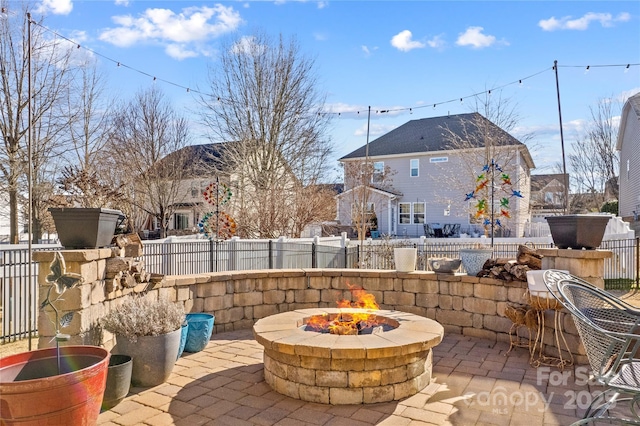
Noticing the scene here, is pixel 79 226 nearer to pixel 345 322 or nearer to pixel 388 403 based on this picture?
pixel 345 322

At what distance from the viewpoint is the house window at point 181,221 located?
26.0 metres

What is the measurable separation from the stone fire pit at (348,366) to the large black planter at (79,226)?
1697 mm

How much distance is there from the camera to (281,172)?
58.0ft

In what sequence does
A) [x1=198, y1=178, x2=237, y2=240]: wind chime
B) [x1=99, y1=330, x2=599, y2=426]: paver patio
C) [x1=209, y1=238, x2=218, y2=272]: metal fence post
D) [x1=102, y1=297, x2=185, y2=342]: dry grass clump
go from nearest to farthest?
[x1=99, y1=330, x2=599, y2=426]: paver patio < [x1=102, y1=297, x2=185, y2=342]: dry grass clump < [x1=209, y1=238, x2=218, y2=272]: metal fence post < [x1=198, y1=178, x2=237, y2=240]: wind chime

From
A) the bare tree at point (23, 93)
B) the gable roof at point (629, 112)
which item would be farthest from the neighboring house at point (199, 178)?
the gable roof at point (629, 112)

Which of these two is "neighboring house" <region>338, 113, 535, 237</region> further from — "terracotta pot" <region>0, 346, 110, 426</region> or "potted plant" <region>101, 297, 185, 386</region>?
"terracotta pot" <region>0, 346, 110, 426</region>

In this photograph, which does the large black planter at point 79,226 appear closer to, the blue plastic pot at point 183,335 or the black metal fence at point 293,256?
the blue plastic pot at point 183,335

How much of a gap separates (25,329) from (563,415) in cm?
650

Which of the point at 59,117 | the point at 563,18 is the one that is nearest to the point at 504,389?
the point at 563,18

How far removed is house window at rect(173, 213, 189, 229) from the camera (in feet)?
85.4

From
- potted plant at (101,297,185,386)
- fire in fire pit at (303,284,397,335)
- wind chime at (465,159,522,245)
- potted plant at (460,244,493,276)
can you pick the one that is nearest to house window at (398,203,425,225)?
wind chime at (465,159,522,245)

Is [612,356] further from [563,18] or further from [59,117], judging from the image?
[59,117]

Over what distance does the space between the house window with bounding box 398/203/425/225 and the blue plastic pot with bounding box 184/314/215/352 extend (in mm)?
18956

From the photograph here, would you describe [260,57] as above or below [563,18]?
above
